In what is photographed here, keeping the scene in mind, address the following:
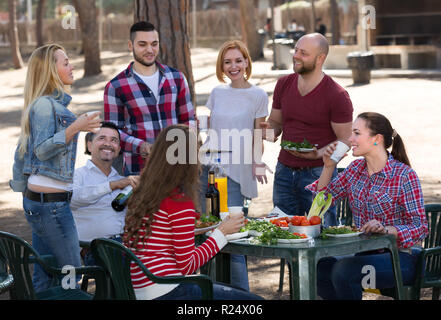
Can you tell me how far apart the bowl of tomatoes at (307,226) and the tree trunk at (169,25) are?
378cm

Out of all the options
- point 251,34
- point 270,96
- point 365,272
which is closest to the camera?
point 365,272

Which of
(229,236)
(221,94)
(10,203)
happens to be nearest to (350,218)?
(221,94)

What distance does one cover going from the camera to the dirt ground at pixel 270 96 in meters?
8.54

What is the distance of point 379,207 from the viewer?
165 inches

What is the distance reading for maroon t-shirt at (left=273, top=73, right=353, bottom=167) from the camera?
5246 mm

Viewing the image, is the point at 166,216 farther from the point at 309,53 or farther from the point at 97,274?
the point at 309,53

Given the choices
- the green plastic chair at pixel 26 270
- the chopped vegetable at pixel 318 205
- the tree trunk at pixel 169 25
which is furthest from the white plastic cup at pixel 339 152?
the tree trunk at pixel 169 25

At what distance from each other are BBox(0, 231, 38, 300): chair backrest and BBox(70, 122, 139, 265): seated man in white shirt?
0.99 metres

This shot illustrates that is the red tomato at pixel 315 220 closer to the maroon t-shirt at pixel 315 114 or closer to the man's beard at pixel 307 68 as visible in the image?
the maroon t-shirt at pixel 315 114

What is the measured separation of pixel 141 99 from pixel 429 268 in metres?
2.28

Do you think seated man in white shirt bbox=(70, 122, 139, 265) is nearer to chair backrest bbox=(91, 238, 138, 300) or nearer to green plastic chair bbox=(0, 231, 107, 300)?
green plastic chair bbox=(0, 231, 107, 300)

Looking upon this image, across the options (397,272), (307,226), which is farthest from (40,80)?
(397,272)

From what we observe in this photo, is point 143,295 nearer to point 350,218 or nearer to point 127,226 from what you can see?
point 127,226
